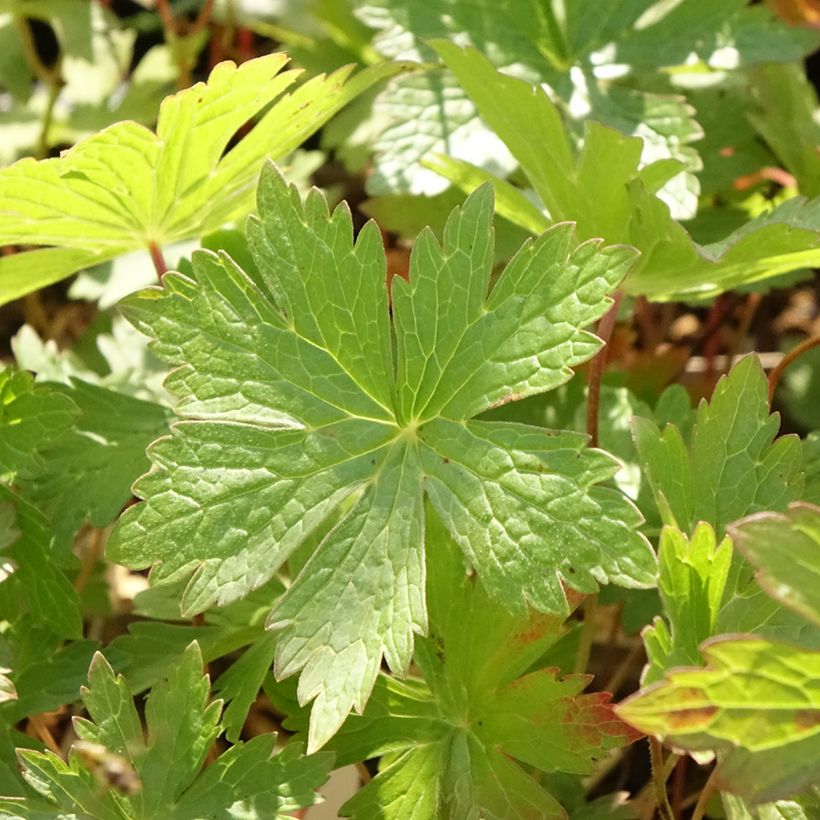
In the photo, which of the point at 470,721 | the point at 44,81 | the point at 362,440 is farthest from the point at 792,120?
the point at 44,81

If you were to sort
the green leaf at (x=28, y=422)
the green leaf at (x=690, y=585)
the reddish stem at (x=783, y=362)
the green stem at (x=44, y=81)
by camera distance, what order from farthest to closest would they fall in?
the green stem at (x=44, y=81), the reddish stem at (x=783, y=362), the green leaf at (x=28, y=422), the green leaf at (x=690, y=585)

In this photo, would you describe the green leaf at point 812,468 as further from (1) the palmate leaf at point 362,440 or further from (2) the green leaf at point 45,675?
(2) the green leaf at point 45,675

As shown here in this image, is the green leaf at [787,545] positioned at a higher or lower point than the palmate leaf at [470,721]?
higher

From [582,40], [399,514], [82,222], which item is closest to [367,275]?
[399,514]

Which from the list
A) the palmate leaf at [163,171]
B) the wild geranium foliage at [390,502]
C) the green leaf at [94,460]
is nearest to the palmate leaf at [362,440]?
the wild geranium foliage at [390,502]

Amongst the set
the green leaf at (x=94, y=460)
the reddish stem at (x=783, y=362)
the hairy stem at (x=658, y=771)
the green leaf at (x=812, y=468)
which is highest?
the green leaf at (x=94, y=460)

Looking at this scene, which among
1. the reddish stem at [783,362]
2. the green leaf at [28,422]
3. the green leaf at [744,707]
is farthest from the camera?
the reddish stem at [783,362]

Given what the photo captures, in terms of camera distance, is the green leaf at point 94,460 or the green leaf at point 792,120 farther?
the green leaf at point 792,120
